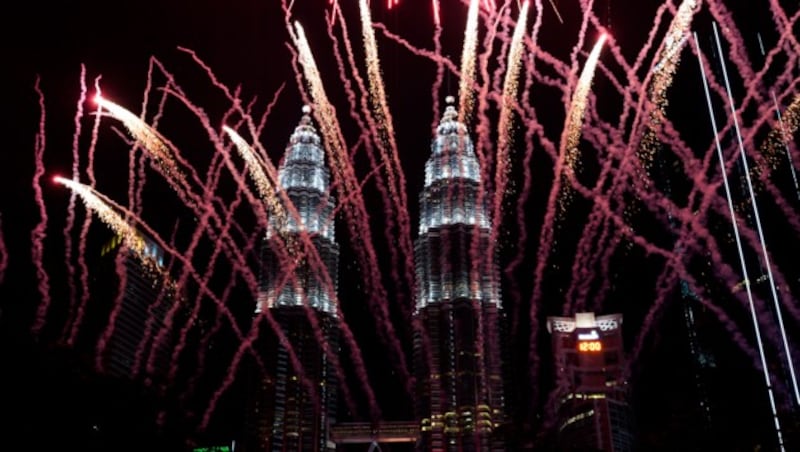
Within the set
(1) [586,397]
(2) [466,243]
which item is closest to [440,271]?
(2) [466,243]

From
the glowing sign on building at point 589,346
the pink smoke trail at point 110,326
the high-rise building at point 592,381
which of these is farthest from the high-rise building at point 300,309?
the glowing sign on building at point 589,346

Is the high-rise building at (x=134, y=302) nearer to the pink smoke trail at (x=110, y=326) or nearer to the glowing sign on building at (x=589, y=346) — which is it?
the pink smoke trail at (x=110, y=326)

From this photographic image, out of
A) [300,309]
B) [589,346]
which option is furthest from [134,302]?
[589,346]

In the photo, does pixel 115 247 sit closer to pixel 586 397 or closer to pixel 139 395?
pixel 586 397

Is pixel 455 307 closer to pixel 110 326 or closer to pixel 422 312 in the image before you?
pixel 422 312

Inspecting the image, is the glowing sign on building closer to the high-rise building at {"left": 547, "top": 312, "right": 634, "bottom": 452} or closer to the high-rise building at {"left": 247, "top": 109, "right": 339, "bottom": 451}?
the high-rise building at {"left": 547, "top": 312, "right": 634, "bottom": 452}

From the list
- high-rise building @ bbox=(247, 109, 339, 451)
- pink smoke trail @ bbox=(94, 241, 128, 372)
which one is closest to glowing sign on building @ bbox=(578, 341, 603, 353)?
high-rise building @ bbox=(247, 109, 339, 451)
